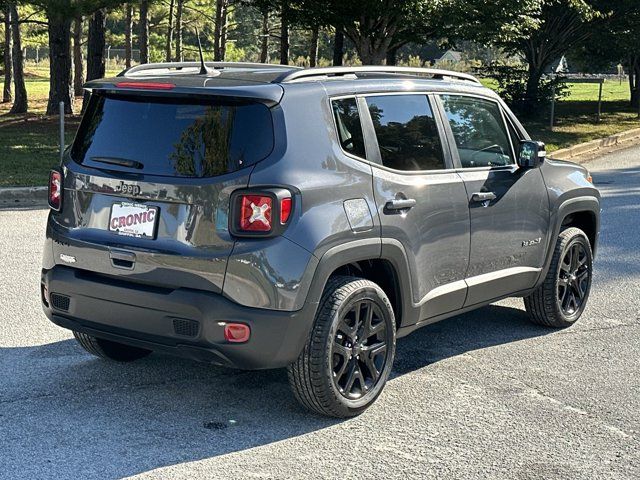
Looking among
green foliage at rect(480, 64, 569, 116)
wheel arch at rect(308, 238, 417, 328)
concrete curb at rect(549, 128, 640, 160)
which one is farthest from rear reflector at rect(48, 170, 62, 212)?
green foliage at rect(480, 64, 569, 116)

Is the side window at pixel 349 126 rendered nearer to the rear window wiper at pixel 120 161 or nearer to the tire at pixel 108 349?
the rear window wiper at pixel 120 161

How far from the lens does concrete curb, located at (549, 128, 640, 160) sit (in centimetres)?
2008

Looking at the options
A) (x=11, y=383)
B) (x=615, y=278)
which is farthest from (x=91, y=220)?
(x=615, y=278)

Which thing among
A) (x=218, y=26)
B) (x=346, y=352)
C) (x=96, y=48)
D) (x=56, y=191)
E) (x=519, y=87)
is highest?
(x=218, y=26)

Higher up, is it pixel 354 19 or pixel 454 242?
pixel 354 19

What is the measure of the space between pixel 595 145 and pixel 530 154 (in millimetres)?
16686

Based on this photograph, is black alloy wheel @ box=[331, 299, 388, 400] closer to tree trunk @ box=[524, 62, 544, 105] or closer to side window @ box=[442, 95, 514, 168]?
side window @ box=[442, 95, 514, 168]

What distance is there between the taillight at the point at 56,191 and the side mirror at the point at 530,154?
9.74 feet

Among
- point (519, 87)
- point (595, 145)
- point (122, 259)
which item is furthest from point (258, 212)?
point (519, 87)

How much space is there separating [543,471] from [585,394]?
4.13 feet

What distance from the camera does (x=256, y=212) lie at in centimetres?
473

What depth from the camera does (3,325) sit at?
6.79 metres

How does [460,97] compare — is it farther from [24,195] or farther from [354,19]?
[354,19]

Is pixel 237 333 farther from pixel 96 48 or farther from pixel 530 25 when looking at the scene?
pixel 96 48
